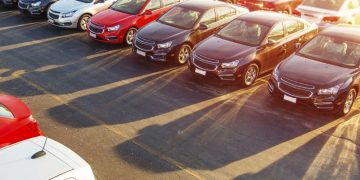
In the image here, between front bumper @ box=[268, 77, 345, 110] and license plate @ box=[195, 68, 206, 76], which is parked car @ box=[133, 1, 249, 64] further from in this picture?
front bumper @ box=[268, 77, 345, 110]

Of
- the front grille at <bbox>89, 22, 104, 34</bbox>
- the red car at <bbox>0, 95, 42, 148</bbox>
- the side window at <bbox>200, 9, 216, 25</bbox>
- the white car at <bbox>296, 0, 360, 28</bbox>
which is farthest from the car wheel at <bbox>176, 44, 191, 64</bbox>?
the red car at <bbox>0, 95, 42, 148</bbox>

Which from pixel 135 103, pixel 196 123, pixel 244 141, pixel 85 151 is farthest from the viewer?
pixel 135 103

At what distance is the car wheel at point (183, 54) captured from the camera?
13.1 metres

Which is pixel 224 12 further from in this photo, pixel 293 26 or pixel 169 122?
pixel 169 122

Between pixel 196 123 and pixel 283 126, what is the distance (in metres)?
1.88

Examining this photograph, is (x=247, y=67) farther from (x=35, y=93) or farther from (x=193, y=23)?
(x=35, y=93)

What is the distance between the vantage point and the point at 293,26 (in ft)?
41.7

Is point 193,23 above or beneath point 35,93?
above

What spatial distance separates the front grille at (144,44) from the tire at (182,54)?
778 millimetres

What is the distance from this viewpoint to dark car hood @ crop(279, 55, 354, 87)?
33.0 feet

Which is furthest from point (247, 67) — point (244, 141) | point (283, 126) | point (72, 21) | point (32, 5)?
point (32, 5)

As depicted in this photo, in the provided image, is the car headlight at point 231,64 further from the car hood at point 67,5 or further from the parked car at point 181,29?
the car hood at point 67,5

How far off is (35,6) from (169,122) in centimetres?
1043

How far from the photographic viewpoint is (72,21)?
1631 cm
